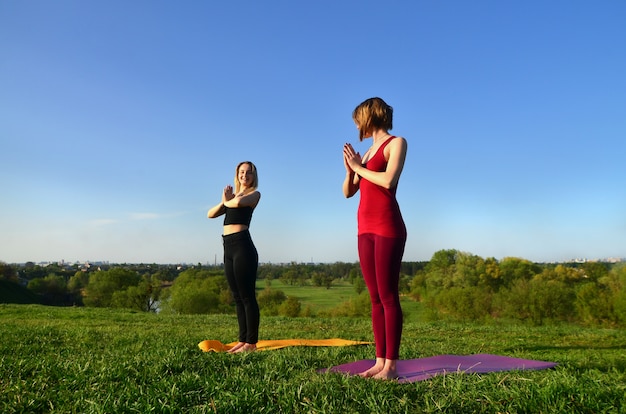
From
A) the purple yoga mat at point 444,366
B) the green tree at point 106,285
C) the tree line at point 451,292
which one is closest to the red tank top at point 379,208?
the purple yoga mat at point 444,366

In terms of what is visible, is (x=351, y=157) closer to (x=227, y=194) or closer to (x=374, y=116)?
(x=374, y=116)

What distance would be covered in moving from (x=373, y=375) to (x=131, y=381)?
82.3 inches

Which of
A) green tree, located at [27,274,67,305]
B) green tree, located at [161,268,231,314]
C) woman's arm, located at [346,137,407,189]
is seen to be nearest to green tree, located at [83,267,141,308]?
green tree, located at [161,268,231,314]

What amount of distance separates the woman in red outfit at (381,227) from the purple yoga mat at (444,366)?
256 millimetres

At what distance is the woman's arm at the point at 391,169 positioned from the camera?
12.3 feet

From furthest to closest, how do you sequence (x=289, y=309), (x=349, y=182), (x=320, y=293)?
(x=320, y=293)
(x=289, y=309)
(x=349, y=182)

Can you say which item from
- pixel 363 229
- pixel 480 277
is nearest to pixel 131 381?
pixel 363 229

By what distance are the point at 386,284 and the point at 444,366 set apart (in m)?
1.18

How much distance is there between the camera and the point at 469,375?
3432mm

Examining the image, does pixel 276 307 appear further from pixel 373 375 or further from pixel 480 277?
pixel 373 375

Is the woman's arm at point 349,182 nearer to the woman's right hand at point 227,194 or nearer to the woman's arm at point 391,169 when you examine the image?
the woman's arm at point 391,169

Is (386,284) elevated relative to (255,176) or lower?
lower

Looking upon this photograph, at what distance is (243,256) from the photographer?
5.65 m

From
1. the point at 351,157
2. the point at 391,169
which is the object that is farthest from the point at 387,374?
the point at 351,157
